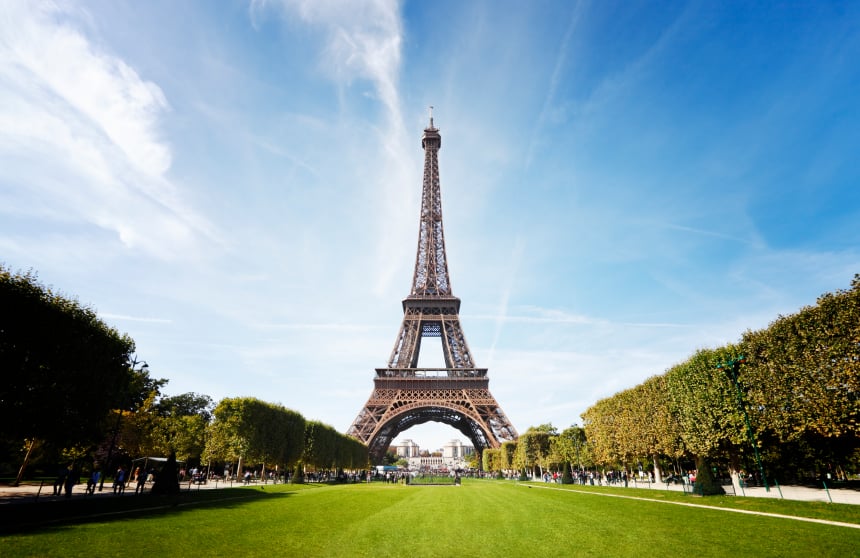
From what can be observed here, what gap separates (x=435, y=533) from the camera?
12.2 m

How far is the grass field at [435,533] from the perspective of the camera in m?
9.62

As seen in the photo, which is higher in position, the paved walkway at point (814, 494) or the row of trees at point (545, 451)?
the row of trees at point (545, 451)

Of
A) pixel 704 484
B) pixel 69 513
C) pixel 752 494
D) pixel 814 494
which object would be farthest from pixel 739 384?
pixel 69 513

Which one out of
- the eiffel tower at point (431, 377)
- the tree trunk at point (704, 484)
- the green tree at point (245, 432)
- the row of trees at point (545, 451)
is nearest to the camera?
the tree trunk at point (704, 484)

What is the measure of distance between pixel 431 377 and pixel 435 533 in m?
51.6

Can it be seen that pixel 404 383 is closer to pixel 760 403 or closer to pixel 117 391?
pixel 117 391

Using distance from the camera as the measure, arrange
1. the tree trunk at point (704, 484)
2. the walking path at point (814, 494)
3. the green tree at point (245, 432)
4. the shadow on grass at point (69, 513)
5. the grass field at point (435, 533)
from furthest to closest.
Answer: the green tree at point (245, 432)
the tree trunk at point (704, 484)
the walking path at point (814, 494)
the shadow on grass at point (69, 513)
the grass field at point (435, 533)

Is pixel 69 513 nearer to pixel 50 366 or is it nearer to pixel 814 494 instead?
pixel 50 366

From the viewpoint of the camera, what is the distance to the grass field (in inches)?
379

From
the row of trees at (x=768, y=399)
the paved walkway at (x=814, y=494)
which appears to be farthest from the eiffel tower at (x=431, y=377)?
the paved walkway at (x=814, y=494)

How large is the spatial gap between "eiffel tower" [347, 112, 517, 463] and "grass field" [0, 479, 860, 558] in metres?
43.0

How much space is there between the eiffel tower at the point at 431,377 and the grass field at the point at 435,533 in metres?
43.0

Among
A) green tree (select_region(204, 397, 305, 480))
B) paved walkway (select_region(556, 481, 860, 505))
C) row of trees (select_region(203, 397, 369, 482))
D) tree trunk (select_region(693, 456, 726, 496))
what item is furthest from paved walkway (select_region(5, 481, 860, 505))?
row of trees (select_region(203, 397, 369, 482))

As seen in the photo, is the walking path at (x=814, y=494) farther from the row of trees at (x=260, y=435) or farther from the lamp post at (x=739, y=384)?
the row of trees at (x=260, y=435)
